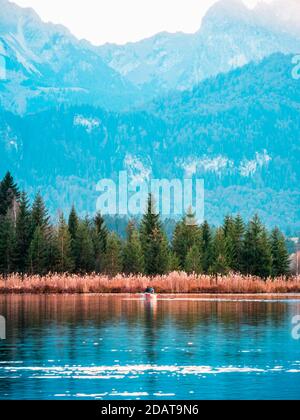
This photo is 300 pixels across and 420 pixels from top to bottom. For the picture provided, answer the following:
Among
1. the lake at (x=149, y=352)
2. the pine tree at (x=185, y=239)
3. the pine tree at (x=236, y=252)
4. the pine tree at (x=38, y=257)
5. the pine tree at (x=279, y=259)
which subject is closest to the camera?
the lake at (x=149, y=352)

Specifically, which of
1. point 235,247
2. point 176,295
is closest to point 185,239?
point 235,247

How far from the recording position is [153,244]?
9138cm

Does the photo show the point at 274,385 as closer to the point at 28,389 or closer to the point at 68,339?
the point at 28,389

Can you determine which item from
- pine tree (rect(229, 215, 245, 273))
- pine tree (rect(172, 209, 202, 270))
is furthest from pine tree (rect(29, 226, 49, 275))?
A: pine tree (rect(229, 215, 245, 273))

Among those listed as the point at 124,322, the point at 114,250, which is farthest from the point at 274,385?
the point at 114,250

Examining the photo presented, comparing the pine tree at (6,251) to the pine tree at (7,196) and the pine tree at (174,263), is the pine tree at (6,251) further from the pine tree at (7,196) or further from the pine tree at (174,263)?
the pine tree at (7,196)

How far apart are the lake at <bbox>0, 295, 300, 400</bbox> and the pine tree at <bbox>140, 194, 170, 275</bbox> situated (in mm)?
31440

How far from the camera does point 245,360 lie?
34.2 m

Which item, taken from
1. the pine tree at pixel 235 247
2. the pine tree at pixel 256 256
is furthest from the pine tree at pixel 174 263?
the pine tree at pixel 256 256

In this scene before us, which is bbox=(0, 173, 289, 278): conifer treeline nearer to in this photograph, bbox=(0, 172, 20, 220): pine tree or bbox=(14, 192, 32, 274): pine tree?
bbox=(14, 192, 32, 274): pine tree

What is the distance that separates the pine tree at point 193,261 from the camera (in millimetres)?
89312

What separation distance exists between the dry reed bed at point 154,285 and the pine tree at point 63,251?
10093 mm

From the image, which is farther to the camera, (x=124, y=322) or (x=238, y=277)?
(x=238, y=277)
